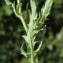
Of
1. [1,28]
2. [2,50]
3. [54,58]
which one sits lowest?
[54,58]

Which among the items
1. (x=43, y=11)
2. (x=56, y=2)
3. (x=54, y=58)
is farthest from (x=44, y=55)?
(x=43, y=11)

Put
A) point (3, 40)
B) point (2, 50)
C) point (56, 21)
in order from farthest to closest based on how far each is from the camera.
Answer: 1. point (56, 21)
2. point (3, 40)
3. point (2, 50)

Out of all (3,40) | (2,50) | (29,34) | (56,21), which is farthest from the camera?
(56,21)

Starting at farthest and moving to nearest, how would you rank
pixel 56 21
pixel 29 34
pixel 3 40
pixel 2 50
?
pixel 56 21 → pixel 3 40 → pixel 2 50 → pixel 29 34

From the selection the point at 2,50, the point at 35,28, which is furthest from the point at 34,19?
the point at 2,50

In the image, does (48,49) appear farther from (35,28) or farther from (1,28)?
(35,28)

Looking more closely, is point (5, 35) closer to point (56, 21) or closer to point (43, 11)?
point (56, 21)

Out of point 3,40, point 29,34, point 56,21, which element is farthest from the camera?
point 56,21

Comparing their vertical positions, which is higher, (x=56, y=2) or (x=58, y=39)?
(x=56, y=2)

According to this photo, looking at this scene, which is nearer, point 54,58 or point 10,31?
point 54,58
